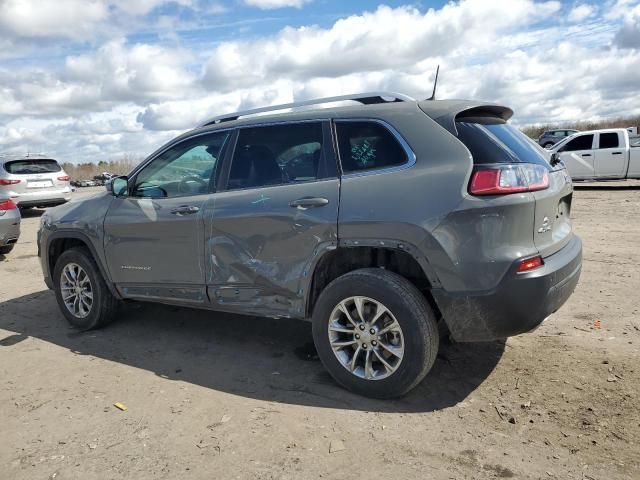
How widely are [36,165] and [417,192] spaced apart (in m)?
14.1

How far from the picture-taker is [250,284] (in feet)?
13.0

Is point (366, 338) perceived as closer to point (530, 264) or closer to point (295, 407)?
point (295, 407)

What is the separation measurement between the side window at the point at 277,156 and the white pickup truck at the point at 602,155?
13.8 m

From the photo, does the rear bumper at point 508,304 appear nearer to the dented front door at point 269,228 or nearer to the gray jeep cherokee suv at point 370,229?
the gray jeep cherokee suv at point 370,229

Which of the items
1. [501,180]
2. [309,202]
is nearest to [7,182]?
[309,202]

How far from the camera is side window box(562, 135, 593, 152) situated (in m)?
16.0

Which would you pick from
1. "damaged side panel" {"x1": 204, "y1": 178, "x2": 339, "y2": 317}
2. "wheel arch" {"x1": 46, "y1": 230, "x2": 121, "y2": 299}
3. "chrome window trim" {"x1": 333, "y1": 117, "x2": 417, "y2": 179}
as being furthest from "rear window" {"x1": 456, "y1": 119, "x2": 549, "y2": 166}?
"wheel arch" {"x1": 46, "y1": 230, "x2": 121, "y2": 299}

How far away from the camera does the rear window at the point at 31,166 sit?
14047mm

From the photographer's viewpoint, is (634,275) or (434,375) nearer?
(434,375)

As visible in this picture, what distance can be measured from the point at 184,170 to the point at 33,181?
1176 centimetres

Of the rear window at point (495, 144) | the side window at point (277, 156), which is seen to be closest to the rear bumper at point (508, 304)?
the rear window at point (495, 144)

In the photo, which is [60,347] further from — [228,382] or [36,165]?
[36,165]

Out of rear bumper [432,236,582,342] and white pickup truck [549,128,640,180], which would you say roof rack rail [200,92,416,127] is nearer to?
rear bumper [432,236,582,342]

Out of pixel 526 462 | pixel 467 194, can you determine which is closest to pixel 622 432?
pixel 526 462
